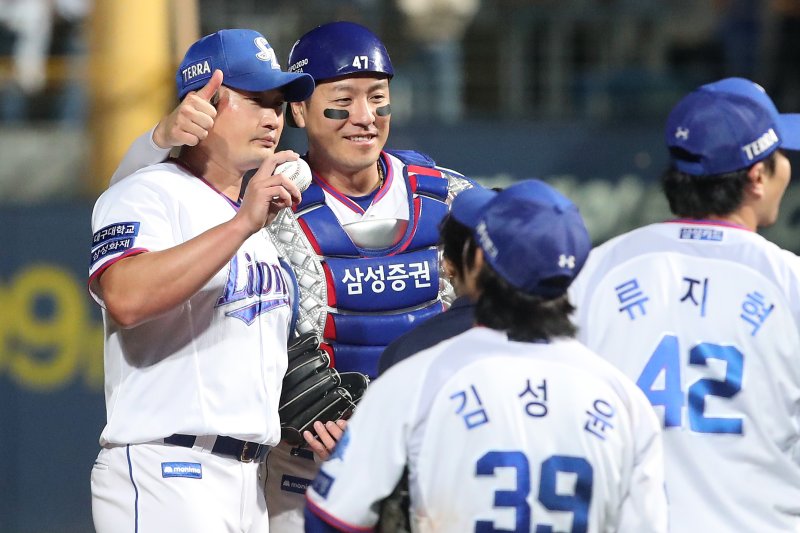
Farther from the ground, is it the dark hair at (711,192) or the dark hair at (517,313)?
the dark hair at (711,192)

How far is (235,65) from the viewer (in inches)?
139

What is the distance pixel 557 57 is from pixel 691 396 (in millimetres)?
6177

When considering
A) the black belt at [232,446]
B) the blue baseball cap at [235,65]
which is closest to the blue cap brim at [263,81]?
the blue baseball cap at [235,65]

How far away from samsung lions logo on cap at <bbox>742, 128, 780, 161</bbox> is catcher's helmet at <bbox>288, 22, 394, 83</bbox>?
1.25 m

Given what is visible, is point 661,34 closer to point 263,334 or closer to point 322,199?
point 322,199

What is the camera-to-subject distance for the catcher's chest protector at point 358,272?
3887 mm

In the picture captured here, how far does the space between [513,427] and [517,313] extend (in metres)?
0.25

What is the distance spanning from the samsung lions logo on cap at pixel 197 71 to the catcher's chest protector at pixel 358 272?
1.84ft

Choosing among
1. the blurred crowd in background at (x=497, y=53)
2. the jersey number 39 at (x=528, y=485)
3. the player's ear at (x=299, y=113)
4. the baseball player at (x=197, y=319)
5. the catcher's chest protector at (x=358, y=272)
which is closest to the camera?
the jersey number 39 at (x=528, y=485)

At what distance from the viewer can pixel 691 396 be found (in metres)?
3.17

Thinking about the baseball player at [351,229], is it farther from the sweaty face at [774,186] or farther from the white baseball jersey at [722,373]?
the sweaty face at [774,186]

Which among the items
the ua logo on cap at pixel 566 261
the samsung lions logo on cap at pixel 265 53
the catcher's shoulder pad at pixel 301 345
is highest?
the samsung lions logo on cap at pixel 265 53

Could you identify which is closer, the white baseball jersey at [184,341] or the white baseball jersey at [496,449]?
the white baseball jersey at [496,449]

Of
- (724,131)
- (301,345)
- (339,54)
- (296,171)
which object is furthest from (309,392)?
(724,131)
